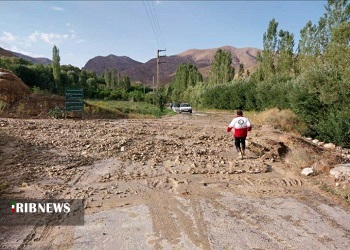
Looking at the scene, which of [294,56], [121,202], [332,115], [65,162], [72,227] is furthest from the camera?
[294,56]

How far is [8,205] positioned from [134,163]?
13.2ft

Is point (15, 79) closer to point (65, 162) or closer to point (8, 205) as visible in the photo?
point (65, 162)

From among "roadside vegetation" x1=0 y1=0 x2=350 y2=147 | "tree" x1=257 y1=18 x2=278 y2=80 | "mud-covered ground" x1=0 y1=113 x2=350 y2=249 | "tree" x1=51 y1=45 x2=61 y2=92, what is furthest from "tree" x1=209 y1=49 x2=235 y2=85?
"mud-covered ground" x1=0 y1=113 x2=350 y2=249

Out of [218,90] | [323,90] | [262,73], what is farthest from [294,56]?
[323,90]

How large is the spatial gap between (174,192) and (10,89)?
1771cm

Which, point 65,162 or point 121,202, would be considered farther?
point 65,162

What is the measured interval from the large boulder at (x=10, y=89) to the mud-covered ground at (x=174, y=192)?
28.0 feet

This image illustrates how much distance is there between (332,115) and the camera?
1452 centimetres

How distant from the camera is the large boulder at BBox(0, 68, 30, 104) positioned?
18753 mm

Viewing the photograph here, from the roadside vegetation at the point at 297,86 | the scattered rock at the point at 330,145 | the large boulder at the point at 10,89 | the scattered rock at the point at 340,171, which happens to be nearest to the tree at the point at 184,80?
the roadside vegetation at the point at 297,86

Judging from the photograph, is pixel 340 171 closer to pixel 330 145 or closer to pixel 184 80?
pixel 330 145

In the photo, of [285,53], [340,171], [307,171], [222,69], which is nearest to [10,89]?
[307,171]

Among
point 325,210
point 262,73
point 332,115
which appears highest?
point 262,73

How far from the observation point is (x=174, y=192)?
20.9ft
